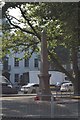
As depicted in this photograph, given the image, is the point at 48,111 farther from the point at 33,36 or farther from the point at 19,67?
the point at 19,67

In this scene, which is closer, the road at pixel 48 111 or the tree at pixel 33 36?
the road at pixel 48 111

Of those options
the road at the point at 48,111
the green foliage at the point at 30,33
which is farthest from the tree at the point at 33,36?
the road at the point at 48,111

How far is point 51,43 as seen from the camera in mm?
33531

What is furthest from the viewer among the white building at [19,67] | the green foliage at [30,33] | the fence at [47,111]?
the white building at [19,67]

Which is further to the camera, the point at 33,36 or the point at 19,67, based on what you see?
the point at 19,67

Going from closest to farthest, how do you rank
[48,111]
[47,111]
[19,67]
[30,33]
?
[47,111] → [48,111] → [30,33] → [19,67]

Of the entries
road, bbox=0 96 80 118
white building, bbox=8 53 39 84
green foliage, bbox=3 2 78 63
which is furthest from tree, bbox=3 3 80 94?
white building, bbox=8 53 39 84

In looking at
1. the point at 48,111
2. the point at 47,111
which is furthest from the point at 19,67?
the point at 47,111

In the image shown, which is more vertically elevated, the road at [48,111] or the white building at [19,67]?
the white building at [19,67]

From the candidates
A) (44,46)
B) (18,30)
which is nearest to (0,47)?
(18,30)

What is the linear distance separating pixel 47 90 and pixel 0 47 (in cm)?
1184

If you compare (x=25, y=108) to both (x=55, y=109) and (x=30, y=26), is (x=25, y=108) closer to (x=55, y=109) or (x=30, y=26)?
(x=55, y=109)

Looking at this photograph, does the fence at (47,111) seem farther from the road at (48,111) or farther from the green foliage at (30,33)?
the green foliage at (30,33)

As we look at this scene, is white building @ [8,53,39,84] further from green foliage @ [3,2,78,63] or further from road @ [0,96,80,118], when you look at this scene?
road @ [0,96,80,118]
